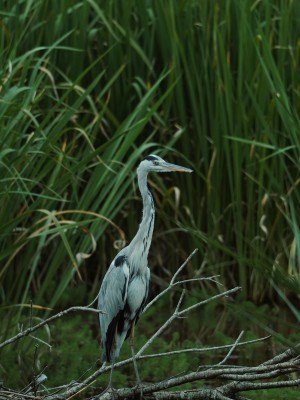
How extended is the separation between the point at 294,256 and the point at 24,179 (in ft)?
5.30

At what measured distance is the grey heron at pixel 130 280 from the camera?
3.74 metres

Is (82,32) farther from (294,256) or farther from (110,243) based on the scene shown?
(294,256)

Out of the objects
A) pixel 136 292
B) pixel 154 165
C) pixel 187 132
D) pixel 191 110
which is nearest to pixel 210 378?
pixel 136 292

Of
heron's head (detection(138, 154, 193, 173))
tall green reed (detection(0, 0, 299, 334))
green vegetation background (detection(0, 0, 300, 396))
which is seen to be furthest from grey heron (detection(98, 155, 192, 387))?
tall green reed (detection(0, 0, 299, 334))

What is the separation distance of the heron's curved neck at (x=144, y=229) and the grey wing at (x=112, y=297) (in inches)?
2.1

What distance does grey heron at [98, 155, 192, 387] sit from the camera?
3736 mm

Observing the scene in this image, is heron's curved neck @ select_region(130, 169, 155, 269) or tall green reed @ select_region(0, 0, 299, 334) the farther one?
tall green reed @ select_region(0, 0, 299, 334)

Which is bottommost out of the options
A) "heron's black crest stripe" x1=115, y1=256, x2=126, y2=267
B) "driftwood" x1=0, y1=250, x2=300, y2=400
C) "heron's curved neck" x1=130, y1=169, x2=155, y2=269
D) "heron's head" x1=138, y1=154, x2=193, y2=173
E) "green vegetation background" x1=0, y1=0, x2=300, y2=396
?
"green vegetation background" x1=0, y1=0, x2=300, y2=396

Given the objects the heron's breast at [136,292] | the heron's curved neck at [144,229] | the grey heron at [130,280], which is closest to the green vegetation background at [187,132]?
the grey heron at [130,280]

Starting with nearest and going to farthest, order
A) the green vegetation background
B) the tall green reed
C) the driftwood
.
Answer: the driftwood < the green vegetation background < the tall green reed

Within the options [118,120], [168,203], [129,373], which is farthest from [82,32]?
[129,373]

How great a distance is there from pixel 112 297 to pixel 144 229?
30cm

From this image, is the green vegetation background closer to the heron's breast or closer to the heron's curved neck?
the heron's breast

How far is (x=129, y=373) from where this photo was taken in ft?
16.3
